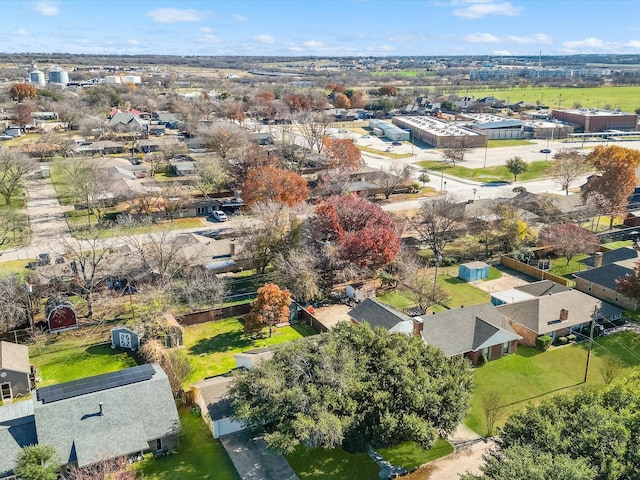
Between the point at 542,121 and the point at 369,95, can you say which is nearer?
the point at 542,121

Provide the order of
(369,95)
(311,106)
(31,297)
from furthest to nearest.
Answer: (369,95) < (311,106) < (31,297)

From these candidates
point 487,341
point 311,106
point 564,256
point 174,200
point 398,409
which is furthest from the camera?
point 311,106

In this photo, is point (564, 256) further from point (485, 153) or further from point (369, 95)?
point (369, 95)

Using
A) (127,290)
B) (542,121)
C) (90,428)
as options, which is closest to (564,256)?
(127,290)

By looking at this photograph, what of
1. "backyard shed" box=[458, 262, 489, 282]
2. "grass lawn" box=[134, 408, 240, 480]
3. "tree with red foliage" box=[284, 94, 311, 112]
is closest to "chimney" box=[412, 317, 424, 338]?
"grass lawn" box=[134, 408, 240, 480]

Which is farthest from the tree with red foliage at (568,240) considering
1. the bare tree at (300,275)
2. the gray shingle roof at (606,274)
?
the bare tree at (300,275)

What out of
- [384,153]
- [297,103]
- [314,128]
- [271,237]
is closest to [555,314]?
[271,237]

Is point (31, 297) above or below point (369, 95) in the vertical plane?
below
